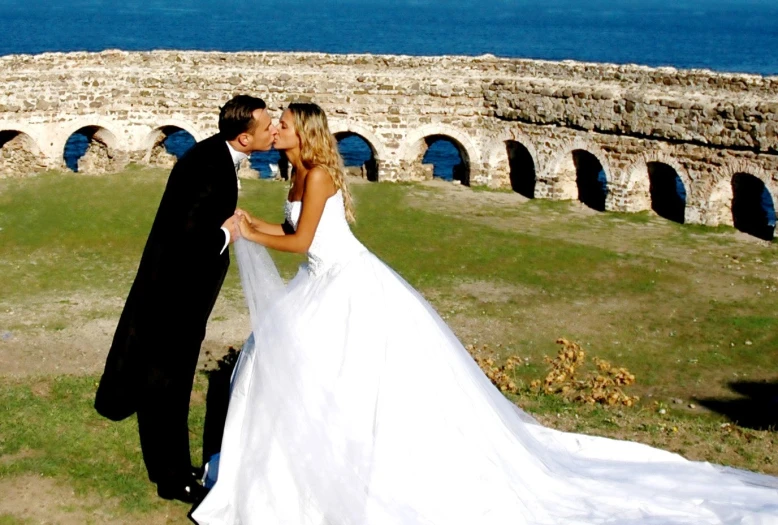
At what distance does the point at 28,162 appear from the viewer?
83.3 ft

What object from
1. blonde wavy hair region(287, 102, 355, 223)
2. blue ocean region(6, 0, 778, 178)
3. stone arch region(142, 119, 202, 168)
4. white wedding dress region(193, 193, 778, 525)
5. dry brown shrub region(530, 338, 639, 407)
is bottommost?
dry brown shrub region(530, 338, 639, 407)

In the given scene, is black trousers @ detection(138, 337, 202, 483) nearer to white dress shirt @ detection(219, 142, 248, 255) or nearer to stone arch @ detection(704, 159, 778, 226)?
white dress shirt @ detection(219, 142, 248, 255)

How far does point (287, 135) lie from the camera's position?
6.57m

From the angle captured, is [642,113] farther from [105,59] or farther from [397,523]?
[397,523]

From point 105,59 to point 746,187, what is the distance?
16.9 meters

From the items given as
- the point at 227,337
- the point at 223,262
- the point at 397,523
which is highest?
the point at 223,262

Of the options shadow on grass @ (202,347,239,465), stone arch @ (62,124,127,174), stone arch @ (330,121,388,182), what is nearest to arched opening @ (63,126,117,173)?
stone arch @ (62,124,127,174)

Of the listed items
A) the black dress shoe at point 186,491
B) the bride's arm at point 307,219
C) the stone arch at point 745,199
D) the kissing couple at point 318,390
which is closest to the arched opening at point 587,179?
the stone arch at point 745,199

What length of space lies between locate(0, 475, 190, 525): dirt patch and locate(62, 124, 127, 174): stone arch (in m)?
19.6

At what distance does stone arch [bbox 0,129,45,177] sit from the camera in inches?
991

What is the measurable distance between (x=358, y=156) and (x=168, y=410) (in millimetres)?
40258

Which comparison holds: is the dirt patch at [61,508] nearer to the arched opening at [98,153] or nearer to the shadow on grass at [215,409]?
the shadow on grass at [215,409]

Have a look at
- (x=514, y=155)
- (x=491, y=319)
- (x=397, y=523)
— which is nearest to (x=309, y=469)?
(x=397, y=523)

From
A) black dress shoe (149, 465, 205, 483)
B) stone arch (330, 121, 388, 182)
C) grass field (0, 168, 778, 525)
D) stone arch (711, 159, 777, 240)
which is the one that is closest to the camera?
black dress shoe (149, 465, 205, 483)
